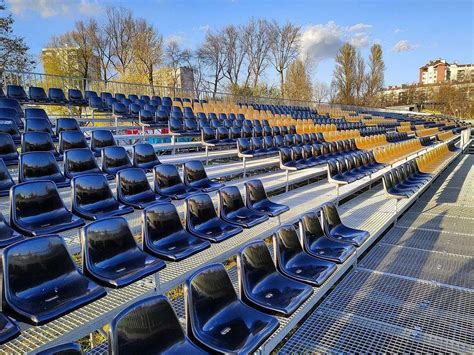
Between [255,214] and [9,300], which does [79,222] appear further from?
[255,214]

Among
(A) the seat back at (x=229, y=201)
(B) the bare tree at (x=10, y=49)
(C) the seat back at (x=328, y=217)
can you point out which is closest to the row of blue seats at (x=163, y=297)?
(C) the seat back at (x=328, y=217)

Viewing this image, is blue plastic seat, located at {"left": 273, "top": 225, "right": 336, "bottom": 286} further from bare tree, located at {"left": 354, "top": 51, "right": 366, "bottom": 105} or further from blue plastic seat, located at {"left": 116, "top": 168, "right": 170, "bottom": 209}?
bare tree, located at {"left": 354, "top": 51, "right": 366, "bottom": 105}

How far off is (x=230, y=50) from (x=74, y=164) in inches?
1183

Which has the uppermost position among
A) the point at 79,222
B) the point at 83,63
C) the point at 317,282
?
the point at 83,63

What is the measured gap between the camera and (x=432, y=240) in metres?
4.53

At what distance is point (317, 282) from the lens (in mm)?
2465

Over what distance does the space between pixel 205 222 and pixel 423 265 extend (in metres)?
2.39

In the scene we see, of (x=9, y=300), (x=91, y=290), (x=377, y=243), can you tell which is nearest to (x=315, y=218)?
(x=377, y=243)

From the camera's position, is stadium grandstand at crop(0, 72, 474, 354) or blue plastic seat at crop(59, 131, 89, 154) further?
blue plastic seat at crop(59, 131, 89, 154)

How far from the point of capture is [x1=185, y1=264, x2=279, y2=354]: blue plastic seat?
69.6 inches

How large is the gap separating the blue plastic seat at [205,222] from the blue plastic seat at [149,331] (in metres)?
1.32

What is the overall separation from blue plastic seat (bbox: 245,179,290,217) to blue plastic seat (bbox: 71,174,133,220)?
1.29m

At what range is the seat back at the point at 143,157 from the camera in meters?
4.73

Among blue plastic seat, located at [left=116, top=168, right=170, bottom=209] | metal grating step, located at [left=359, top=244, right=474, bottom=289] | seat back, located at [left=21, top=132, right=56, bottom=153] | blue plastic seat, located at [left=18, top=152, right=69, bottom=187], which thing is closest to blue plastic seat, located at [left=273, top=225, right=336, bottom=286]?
metal grating step, located at [left=359, top=244, right=474, bottom=289]
